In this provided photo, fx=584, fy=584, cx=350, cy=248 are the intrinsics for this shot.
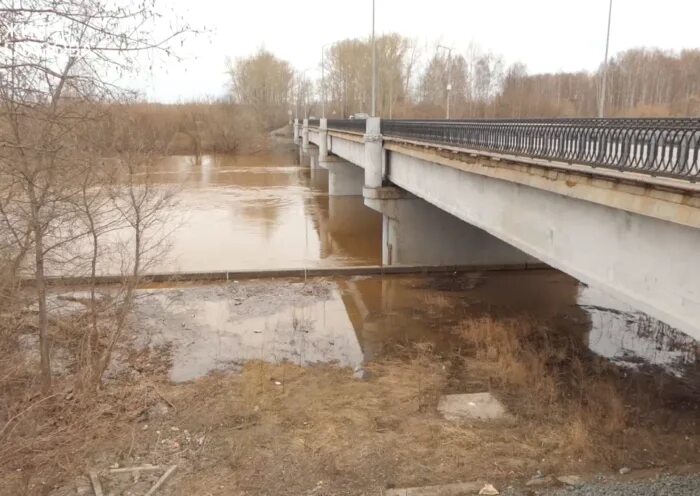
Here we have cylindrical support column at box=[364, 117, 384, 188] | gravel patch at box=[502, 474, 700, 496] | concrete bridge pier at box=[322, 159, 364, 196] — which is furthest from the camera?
concrete bridge pier at box=[322, 159, 364, 196]

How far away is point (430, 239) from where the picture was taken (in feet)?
69.7

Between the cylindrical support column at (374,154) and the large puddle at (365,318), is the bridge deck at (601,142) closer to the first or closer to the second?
the large puddle at (365,318)

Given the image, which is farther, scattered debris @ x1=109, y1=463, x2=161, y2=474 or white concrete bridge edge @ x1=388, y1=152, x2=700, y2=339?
scattered debris @ x1=109, y1=463, x2=161, y2=474

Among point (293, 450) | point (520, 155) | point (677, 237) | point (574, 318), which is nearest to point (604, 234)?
point (677, 237)

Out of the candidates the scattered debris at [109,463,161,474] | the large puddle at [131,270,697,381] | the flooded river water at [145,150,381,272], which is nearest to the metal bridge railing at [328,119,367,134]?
the flooded river water at [145,150,381,272]

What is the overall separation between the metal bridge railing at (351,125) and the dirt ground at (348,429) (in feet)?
53.6

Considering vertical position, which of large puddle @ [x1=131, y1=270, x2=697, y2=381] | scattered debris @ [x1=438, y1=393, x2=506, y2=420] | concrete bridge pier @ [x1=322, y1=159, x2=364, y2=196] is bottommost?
large puddle @ [x1=131, y1=270, x2=697, y2=381]

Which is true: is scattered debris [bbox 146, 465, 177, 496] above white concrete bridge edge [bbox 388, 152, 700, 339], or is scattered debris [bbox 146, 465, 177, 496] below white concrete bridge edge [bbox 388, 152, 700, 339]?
below

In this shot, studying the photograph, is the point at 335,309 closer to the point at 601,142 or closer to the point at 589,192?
the point at 589,192

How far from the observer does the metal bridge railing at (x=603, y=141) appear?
21.7ft

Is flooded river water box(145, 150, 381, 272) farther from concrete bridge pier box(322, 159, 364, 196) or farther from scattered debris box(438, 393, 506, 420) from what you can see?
scattered debris box(438, 393, 506, 420)

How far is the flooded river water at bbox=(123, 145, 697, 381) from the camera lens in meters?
13.7

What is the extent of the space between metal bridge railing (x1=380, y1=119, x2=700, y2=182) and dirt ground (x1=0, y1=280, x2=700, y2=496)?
419 cm

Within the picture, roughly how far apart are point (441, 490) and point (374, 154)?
1546 cm
